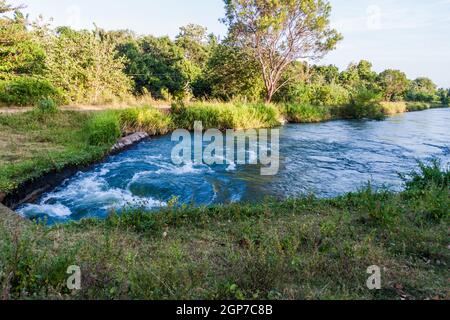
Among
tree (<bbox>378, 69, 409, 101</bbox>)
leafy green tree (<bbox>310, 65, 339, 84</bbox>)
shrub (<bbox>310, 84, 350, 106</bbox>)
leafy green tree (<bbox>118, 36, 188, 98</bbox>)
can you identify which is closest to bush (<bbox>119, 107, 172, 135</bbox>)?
leafy green tree (<bbox>118, 36, 188, 98</bbox>)

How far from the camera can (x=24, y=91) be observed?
12875 mm

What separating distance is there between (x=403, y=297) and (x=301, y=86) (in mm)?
24716

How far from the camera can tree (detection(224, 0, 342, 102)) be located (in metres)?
19.5

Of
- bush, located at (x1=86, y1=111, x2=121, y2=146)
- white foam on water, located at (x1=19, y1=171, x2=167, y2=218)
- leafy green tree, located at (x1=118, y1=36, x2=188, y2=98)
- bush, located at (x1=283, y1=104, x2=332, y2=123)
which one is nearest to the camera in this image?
white foam on water, located at (x1=19, y1=171, x2=167, y2=218)

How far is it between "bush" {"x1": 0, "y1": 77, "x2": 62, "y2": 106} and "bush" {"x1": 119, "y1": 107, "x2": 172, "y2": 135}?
3.24m

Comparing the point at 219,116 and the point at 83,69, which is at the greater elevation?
the point at 83,69

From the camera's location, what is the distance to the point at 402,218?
4.18 metres

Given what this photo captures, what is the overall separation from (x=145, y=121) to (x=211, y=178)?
6.10 m

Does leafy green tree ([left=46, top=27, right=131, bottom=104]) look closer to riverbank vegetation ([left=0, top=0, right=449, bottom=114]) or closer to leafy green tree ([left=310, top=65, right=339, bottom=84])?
riverbank vegetation ([left=0, top=0, right=449, bottom=114])

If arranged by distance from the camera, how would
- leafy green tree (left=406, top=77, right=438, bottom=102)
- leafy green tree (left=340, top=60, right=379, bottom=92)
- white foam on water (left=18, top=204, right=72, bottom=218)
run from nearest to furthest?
white foam on water (left=18, top=204, right=72, bottom=218), leafy green tree (left=340, top=60, right=379, bottom=92), leafy green tree (left=406, top=77, right=438, bottom=102)

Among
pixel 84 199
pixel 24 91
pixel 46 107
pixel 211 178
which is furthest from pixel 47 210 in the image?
pixel 24 91

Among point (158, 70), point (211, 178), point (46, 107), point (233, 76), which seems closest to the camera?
point (211, 178)

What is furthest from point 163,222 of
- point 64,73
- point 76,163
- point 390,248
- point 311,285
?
point 64,73

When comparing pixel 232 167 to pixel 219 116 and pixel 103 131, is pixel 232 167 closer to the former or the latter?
pixel 103 131
